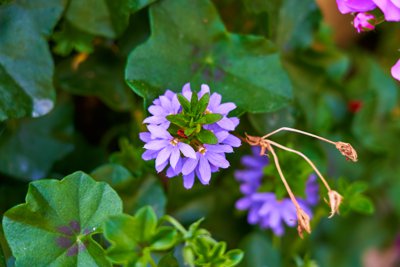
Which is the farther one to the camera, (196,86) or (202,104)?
(196,86)

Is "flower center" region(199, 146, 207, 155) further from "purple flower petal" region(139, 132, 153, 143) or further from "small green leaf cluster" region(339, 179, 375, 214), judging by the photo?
"small green leaf cluster" region(339, 179, 375, 214)

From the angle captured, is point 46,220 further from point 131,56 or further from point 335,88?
point 335,88

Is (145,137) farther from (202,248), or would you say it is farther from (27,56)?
(27,56)

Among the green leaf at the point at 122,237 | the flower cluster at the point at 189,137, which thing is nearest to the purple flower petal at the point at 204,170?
the flower cluster at the point at 189,137

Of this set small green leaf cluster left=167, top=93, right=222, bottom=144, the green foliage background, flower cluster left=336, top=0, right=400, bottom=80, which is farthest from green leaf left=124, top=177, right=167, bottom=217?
flower cluster left=336, top=0, right=400, bottom=80

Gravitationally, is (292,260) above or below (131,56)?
below

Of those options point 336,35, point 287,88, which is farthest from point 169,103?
point 336,35

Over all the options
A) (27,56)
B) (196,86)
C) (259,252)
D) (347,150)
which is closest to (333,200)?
(347,150)
